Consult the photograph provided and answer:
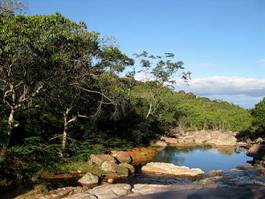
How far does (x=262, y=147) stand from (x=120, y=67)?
31.4 meters

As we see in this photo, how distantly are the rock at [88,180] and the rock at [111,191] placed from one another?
4427 mm

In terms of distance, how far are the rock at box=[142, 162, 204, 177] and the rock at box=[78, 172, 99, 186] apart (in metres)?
9.00

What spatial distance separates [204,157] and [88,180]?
28.3 m

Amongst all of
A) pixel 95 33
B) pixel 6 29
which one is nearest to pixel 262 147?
pixel 95 33

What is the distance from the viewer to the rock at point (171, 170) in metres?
39.3

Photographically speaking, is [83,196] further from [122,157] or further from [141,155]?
[141,155]

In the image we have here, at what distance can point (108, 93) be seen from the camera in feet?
126

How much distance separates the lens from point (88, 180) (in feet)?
106

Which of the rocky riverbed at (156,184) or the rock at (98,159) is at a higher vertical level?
the rock at (98,159)

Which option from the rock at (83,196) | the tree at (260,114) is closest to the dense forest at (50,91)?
the rock at (83,196)

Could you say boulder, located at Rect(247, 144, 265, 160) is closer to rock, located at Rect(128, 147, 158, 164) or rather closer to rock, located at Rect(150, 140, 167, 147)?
rock, located at Rect(128, 147, 158, 164)

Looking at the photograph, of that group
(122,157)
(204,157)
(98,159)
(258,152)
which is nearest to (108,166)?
(98,159)

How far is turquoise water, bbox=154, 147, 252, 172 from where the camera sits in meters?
48.9

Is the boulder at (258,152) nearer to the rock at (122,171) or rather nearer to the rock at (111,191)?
the rock at (122,171)
